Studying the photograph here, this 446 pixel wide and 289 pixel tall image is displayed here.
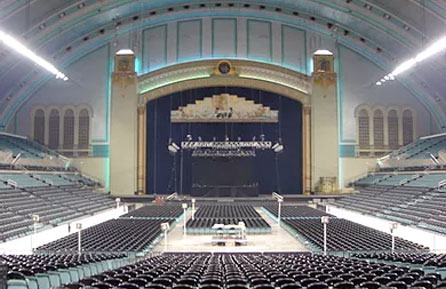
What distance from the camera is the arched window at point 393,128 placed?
43.2m

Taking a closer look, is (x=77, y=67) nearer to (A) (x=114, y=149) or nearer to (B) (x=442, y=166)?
(A) (x=114, y=149)

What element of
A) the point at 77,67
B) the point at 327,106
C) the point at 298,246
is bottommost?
the point at 298,246

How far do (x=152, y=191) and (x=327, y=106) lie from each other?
19.5 m

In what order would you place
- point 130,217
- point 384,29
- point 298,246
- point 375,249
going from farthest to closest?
1. point 384,29
2. point 130,217
3. point 298,246
4. point 375,249

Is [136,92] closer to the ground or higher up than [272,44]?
closer to the ground

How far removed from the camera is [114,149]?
141ft

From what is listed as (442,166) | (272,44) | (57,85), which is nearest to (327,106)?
(272,44)

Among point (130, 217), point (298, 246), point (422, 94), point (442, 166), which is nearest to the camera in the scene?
point (298, 246)

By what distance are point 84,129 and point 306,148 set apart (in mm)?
22341

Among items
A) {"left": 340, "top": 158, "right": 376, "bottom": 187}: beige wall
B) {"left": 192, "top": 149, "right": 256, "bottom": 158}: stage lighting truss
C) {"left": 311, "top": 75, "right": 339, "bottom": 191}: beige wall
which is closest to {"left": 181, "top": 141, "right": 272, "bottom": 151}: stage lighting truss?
{"left": 192, "top": 149, "right": 256, "bottom": 158}: stage lighting truss

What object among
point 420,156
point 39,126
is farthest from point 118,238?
point 39,126

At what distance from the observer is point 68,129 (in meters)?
43.7

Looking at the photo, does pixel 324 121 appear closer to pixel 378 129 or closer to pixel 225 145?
pixel 378 129

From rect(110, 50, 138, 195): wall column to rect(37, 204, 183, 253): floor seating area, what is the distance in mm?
17087
